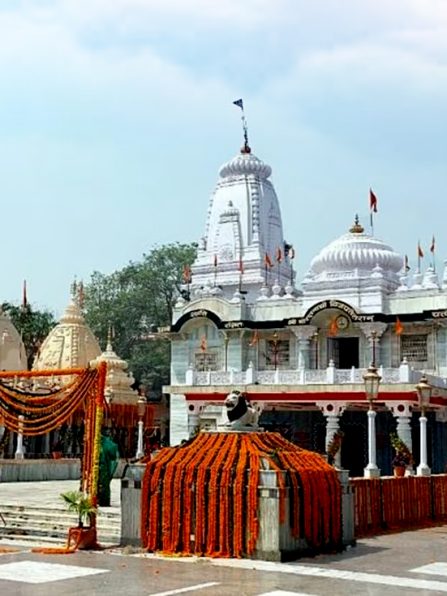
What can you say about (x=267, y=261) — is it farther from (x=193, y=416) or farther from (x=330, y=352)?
(x=193, y=416)

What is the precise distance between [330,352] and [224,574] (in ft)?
80.6

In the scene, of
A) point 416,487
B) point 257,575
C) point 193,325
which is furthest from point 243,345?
point 257,575

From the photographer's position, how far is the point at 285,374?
107ft

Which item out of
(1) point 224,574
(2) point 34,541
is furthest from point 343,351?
(1) point 224,574

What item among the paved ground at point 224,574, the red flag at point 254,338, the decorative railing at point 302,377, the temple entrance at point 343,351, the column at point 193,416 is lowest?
the paved ground at point 224,574

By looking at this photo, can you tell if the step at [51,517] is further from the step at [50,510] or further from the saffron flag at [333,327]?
the saffron flag at [333,327]

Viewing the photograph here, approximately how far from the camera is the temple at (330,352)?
103 ft

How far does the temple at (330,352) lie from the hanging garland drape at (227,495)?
57.6 feet

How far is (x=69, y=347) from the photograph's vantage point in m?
39.0

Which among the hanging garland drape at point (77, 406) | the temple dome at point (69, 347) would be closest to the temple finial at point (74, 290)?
the temple dome at point (69, 347)

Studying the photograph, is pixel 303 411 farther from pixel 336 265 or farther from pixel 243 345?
pixel 336 265

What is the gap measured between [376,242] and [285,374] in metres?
7.34

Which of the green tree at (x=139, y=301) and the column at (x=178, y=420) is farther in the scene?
the green tree at (x=139, y=301)

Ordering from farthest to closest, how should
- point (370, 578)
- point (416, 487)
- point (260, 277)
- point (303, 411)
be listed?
1. point (260, 277)
2. point (303, 411)
3. point (416, 487)
4. point (370, 578)
